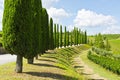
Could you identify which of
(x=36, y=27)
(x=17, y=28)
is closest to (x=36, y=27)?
(x=36, y=27)

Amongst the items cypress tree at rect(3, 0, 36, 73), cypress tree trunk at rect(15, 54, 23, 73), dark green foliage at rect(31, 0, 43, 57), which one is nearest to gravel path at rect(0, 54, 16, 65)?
dark green foliage at rect(31, 0, 43, 57)

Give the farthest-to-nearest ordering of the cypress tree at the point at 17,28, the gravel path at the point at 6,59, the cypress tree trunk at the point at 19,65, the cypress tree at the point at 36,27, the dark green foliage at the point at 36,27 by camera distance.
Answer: the gravel path at the point at 6,59 → the dark green foliage at the point at 36,27 → the cypress tree at the point at 36,27 → the cypress tree trunk at the point at 19,65 → the cypress tree at the point at 17,28

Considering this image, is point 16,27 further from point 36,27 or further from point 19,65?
point 36,27

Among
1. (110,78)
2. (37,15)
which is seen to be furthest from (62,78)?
(110,78)

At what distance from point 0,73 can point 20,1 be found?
4.87 meters

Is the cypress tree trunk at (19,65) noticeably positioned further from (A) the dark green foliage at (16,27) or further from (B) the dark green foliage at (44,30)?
(B) the dark green foliage at (44,30)

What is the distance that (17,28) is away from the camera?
65.6 feet

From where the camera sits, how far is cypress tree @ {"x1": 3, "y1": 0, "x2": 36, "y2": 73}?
19.8 m

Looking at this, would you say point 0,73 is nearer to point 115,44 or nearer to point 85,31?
point 115,44

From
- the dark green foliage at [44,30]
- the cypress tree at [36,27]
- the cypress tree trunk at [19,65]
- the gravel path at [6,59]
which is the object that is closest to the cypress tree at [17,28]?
the cypress tree trunk at [19,65]

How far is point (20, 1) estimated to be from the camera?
20.2m

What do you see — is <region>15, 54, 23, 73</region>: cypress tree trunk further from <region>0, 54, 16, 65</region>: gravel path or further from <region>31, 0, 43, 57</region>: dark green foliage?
<region>0, 54, 16, 65</region>: gravel path

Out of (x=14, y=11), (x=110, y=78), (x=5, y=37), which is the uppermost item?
(x=14, y=11)

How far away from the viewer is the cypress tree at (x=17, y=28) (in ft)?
65.0
